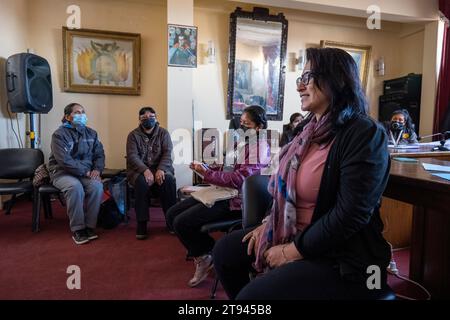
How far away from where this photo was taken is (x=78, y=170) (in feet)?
9.08

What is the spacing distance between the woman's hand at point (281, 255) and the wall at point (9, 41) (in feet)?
11.6

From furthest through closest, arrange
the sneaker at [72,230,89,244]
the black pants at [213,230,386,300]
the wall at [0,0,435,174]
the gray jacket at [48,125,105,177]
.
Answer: the wall at [0,0,435,174]
the gray jacket at [48,125,105,177]
the sneaker at [72,230,89,244]
the black pants at [213,230,386,300]

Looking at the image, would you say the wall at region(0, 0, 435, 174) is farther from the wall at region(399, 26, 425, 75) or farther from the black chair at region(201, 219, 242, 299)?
the black chair at region(201, 219, 242, 299)

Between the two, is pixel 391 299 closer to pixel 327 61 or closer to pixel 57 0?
pixel 327 61

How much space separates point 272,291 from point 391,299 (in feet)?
1.16

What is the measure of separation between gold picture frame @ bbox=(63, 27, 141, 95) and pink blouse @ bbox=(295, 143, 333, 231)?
3.47m

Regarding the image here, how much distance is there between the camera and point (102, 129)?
13.3ft

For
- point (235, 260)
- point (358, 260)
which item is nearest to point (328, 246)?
point (358, 260)

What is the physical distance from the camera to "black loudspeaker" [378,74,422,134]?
173 inches

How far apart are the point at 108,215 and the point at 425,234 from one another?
2.56 meters

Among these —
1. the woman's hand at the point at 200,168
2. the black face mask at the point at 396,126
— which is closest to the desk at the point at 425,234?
the woman's hand at the point at 200,168

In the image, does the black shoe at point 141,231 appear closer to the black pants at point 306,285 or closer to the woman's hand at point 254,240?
the woman's hand at point 254,240

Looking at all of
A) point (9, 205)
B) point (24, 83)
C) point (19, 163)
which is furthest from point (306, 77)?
point (9, 205)

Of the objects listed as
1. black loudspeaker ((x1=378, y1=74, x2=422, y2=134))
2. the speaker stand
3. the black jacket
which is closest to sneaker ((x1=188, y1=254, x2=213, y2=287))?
the black jacket
